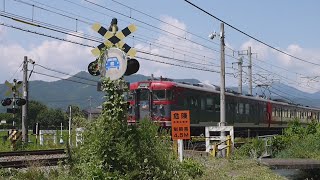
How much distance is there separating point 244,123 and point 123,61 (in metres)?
24.8

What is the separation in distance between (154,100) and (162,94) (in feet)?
1.73

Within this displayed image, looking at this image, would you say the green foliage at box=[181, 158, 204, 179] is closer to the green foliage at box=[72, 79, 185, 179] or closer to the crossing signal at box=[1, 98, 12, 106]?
the green foliage at box=[72, 79, 185, 179]

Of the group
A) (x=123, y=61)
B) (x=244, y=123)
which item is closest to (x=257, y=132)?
(x=244, y=123)

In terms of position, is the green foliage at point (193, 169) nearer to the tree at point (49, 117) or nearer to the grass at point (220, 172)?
the grass at point (220, 172)

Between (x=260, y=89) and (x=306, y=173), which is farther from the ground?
(x=260, y=89)

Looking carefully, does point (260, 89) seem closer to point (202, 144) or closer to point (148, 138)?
point (202, 144)

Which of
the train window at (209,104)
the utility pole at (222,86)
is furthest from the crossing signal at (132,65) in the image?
the train window at (209,104)

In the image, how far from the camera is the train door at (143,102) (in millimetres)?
23206

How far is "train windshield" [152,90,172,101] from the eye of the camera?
23031 millimetres

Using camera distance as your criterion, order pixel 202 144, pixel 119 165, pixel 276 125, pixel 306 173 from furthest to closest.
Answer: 1. pixel 276 125
2. pixel 202 144
3. pixel 306 173
4. pixel 119 165

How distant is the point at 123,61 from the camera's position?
763cm

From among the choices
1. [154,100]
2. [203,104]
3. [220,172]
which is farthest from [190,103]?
[220,172]

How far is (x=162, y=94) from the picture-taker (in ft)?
76.0

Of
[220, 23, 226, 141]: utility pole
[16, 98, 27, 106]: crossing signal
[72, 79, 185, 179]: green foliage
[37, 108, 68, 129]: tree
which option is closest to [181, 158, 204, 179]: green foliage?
[72, 79, 185, 179]: green foliage
